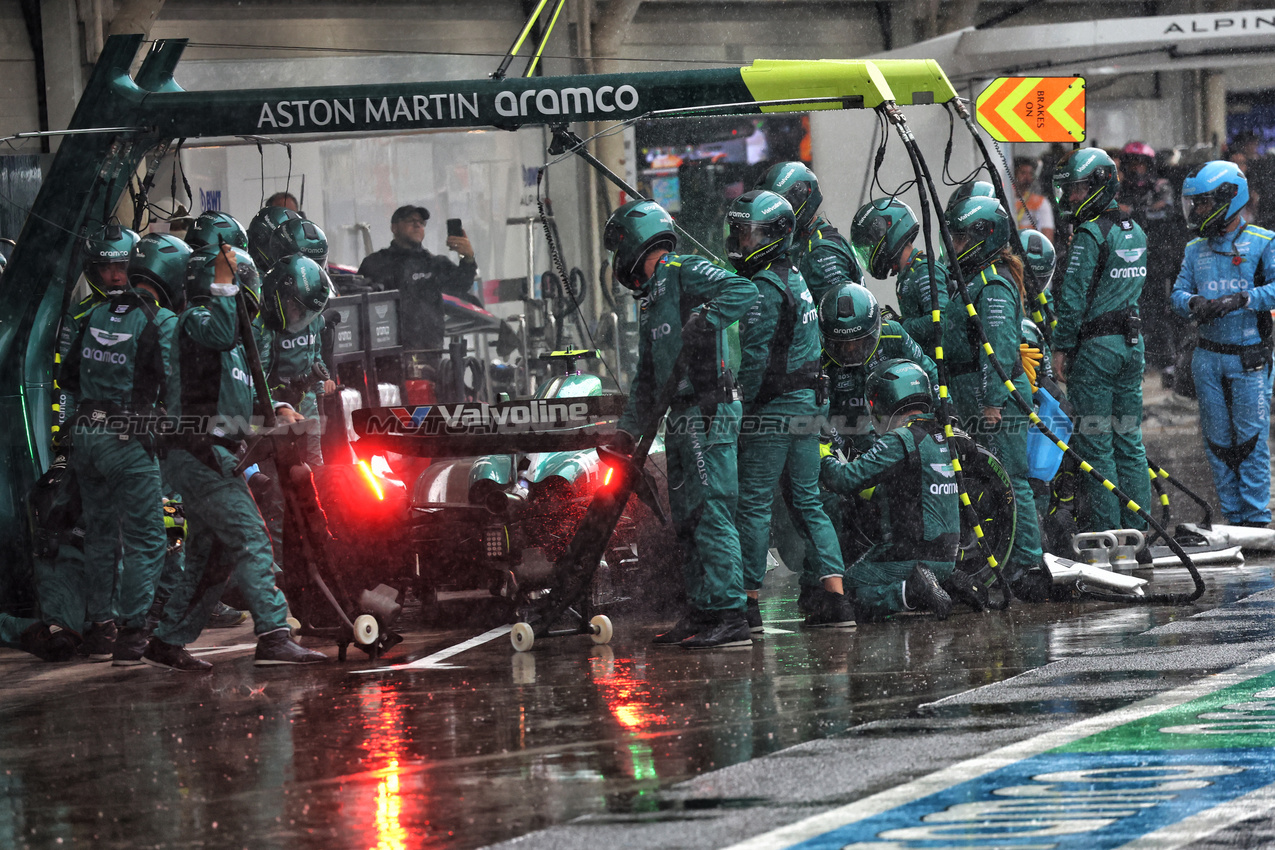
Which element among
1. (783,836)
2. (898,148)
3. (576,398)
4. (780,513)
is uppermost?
(898,148)

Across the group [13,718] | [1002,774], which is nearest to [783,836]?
[1002,774]

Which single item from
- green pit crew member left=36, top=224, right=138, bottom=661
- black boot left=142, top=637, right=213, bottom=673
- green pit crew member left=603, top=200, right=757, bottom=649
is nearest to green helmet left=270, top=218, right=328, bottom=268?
green pit crew member left=36, top=224, right=138, bottom=661

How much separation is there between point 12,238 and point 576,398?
4321 millimetres

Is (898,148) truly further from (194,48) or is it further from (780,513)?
(194,48)

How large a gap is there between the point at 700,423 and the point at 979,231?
2.21 metres

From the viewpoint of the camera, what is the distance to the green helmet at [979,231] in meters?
8.90

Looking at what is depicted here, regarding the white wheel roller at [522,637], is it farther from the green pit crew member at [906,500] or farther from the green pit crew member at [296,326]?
the green pit crew member at [906,500]

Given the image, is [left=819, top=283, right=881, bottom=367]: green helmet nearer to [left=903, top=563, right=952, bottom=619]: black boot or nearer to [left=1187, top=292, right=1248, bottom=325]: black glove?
[left=903, top=563, right=952, bottom=619]: black boot

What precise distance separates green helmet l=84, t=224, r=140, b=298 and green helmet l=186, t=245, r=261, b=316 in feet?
1.52

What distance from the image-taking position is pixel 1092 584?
8.48 m

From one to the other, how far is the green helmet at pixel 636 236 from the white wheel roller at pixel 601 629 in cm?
154

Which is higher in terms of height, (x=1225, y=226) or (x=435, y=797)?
(x=1225, y=226)

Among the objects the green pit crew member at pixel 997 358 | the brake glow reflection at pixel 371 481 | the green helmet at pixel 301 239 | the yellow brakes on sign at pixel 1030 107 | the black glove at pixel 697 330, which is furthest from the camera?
the yellow brakes on sign at pixel 1030 107

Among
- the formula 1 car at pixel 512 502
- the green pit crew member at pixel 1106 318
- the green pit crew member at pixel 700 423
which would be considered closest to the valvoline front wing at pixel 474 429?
the formula 1 car at pixel 512 502
